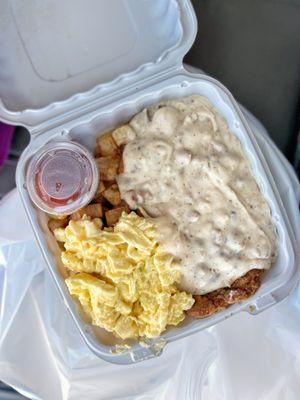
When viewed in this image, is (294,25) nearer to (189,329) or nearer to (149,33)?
(149,33)

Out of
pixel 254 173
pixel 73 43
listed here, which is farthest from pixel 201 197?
pixel 73 43

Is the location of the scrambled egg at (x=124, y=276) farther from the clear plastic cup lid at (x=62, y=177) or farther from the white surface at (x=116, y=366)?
the white surface at (x=116, y=366)

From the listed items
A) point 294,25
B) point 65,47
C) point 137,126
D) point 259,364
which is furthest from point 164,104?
point 259,364

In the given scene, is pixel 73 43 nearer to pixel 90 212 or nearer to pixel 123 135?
pixel 123 135

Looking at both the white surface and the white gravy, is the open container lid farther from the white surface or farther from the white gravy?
the white surface

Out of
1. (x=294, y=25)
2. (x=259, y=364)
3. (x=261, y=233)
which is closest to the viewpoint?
(x=261, y=233)

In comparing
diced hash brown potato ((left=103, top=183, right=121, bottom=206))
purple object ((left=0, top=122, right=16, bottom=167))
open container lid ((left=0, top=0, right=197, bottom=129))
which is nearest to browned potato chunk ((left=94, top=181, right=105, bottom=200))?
diced hash brown potato ((left=103, top=183, right=121, bottom=206))

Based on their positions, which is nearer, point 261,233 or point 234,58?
point 261,233
